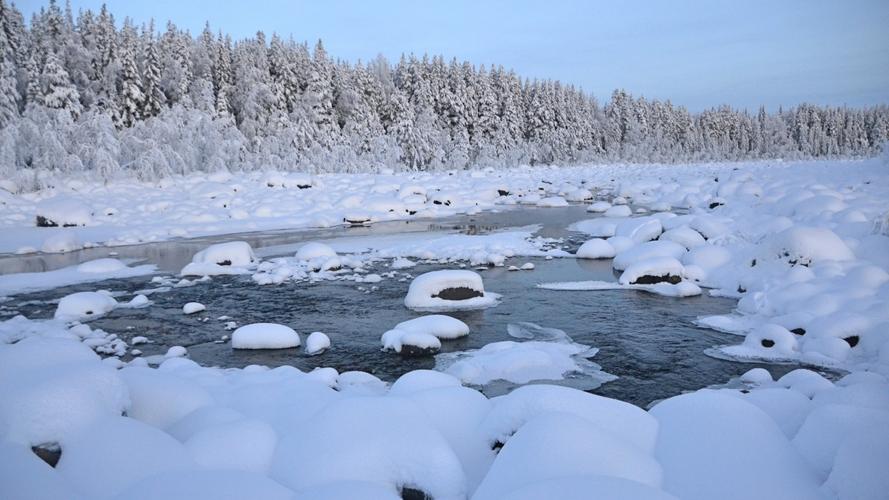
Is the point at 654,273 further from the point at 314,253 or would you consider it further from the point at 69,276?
the point at 69,276

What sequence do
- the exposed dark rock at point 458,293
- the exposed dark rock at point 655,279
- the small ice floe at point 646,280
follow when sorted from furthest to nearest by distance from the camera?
the exposed dark rock at point 655,279 → the small ice floe at point 646,280 → the exposed dark rock at point 458,293

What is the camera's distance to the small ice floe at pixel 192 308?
386 inches

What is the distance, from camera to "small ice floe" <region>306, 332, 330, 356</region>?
7738mm

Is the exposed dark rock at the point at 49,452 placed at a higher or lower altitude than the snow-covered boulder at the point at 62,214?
lower

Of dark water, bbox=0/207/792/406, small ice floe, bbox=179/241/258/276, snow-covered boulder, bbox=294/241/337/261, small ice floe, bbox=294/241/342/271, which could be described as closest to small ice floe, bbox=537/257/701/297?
dark water, bbox=0/207/792/406

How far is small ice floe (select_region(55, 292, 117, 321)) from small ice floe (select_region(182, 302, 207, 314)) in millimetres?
1424

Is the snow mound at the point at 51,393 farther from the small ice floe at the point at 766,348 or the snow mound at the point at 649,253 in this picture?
the snow mound at the point at 649,253

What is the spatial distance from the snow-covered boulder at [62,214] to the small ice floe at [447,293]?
1684 cm

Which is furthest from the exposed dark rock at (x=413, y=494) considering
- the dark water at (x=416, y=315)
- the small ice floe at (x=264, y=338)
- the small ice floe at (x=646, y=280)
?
the small ice floe at (x=646, y=280)

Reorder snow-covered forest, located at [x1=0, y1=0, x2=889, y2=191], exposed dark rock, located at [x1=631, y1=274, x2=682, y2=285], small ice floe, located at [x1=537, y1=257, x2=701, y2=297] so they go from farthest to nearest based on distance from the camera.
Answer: snow-covered forest, located at [x1=0, y1=0, x2=889, y2=191], exposed dark rock, located at [x1=631, y1=274, x2=682, y2=285], small ice floe, located at [x1=537, y1=257, x2=701, y2=297]

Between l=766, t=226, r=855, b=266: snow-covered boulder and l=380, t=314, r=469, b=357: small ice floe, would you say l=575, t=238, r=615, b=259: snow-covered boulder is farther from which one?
l=380, t=314, r=469, b=357: small ice floe

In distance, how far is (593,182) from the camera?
147 feet

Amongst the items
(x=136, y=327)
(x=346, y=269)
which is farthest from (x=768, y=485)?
(x=346, y=269)

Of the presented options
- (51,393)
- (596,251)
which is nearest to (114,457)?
(51,393)
